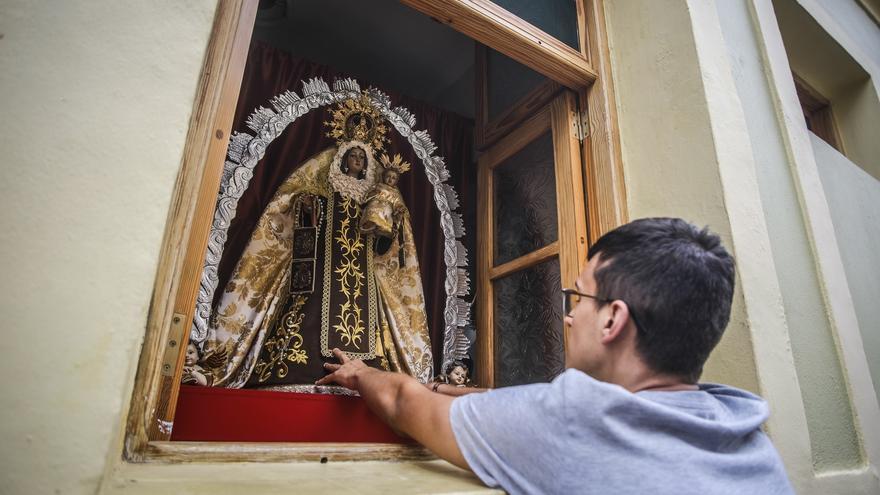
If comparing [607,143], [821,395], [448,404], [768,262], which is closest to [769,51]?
[607,143]

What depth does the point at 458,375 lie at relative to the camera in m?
2.28

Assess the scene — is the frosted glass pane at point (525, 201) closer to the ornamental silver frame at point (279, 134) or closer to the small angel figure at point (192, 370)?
the ornamental silver frame at point (279, 134)

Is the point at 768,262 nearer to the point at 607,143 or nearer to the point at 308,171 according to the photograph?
the point at 607,143

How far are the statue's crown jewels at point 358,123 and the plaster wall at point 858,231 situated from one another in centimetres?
225

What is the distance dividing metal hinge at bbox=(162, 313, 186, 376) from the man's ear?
0.93m

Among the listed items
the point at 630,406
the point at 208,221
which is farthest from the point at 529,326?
the point at 208,221

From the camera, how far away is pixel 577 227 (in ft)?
6.02

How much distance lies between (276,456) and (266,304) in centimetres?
112

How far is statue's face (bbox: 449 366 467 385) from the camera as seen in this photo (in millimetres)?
2254

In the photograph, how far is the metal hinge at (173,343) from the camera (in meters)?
1.00

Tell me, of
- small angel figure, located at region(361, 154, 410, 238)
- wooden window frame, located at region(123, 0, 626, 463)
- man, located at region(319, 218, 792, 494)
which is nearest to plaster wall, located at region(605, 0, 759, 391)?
wooden window frame, located at region(123, 0, 626, 463)

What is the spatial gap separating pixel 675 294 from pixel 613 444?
1.16 ft

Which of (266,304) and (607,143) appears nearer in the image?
(607,143)

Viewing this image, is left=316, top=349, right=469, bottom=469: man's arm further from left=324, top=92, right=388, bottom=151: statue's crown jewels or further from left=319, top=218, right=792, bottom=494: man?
left=324, top=92, right=388, bottom=151: statue's crown jewels
